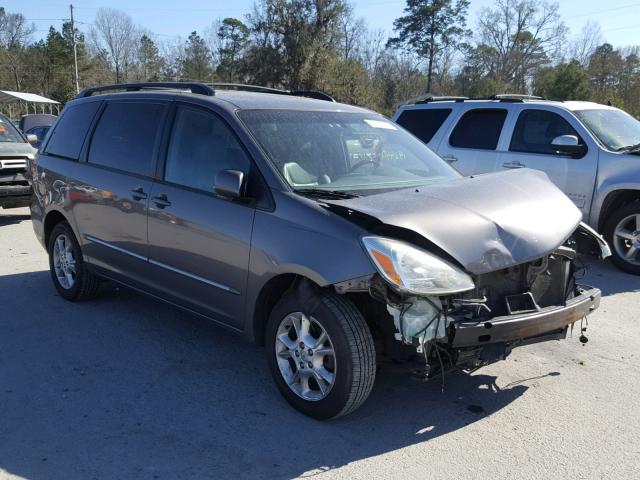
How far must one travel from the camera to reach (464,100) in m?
8.63

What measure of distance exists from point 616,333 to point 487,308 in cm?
238

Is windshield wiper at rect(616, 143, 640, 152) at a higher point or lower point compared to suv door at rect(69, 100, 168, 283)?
higher

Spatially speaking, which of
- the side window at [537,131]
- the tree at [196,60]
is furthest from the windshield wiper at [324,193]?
the tree at [196,60]

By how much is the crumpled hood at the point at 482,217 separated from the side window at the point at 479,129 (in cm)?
422

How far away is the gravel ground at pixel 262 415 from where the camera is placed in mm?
3049

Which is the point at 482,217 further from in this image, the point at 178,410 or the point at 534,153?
the point at 534,153

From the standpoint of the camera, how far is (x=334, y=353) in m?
3.28

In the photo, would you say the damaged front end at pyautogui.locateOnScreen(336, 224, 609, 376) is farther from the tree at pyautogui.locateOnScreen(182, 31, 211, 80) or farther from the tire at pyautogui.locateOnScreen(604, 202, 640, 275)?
the tree at pyautogui.locateOnScreen(182, 31, 211, 80)

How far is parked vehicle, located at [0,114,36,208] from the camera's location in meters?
9.86

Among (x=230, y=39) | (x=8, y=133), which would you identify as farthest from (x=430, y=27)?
(x=8, y=133)

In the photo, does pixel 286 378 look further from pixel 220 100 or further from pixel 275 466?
pixel 220 100

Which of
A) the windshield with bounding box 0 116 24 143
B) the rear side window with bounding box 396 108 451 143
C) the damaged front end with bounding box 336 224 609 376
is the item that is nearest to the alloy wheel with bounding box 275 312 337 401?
the damaged front end with bounding box 336 224 609 376

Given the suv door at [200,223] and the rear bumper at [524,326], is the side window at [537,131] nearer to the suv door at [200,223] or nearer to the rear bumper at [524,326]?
the rear bumper at [524,326]

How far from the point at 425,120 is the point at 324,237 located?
607 centimetres
